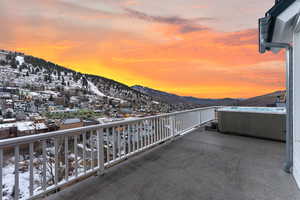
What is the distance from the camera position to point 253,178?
2.29m

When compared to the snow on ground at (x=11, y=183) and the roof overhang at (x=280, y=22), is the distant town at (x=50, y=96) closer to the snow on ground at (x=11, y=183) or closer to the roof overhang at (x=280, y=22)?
the snow on ground at (x=11, y=183)

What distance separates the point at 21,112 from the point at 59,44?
364 cm

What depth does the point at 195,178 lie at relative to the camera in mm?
2287

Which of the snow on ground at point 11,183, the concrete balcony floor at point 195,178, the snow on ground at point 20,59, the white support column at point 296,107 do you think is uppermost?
the snow on ground at point 20,59

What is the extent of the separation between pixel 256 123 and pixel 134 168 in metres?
4.25

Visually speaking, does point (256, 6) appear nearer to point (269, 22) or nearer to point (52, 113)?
point (269, 22)

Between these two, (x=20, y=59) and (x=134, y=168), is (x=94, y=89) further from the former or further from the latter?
(x=134, y=168)

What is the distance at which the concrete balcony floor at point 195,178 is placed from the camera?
1887mm

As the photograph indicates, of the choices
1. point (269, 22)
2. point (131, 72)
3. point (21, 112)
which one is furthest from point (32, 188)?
point (131, 72)

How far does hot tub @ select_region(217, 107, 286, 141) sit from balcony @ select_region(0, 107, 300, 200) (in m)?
0.77

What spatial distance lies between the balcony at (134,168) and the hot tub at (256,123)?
765 mm

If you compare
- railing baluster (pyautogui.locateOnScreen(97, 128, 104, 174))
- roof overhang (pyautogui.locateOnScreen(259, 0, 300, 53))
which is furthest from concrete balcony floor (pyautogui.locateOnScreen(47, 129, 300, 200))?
roof overhang (pyautogui.locateOnScreen(259, 0, 300, 53))

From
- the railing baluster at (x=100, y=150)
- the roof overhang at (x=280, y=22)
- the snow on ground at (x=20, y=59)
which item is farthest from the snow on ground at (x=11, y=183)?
the snow on ground at (x=20, y=59)

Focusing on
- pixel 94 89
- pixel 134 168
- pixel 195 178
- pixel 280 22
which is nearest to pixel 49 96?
pixel 94 89
